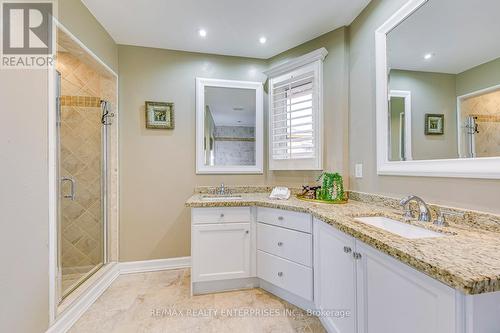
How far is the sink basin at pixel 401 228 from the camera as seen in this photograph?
1.19 m

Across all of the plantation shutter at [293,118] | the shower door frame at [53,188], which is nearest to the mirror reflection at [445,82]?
the plantation shutter at [293,118]

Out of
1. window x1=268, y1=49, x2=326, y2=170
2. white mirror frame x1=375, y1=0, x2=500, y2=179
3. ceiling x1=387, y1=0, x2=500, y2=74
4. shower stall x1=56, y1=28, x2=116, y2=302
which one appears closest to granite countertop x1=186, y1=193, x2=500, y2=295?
white mirror frame x1=375, y1=0, x2=500, y2=179

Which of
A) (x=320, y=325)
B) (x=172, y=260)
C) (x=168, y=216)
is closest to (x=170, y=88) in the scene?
(x=168, y=216)

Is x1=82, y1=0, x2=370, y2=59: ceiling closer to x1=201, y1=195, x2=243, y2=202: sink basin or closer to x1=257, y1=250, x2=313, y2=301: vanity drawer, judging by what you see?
x1=201, y1=195, x2=243, y2=202: sink basin

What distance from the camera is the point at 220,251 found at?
6.81 feet

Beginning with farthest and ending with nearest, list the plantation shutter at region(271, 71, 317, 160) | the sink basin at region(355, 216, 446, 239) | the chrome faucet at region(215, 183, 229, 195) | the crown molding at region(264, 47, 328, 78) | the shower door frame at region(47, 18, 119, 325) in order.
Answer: the chrome faucet at region(215, 183, 229, 195), the plantation shutter at region(271, 71, 317, 160), the crown molding at region(264, 47, 328, 78), the shower door frame at region(47, 18, 119, 325), the sink basin at region(355, 216, 446, 239)

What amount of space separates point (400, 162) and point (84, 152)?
118 inches

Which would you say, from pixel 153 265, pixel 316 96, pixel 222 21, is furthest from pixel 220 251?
pixel 222 21

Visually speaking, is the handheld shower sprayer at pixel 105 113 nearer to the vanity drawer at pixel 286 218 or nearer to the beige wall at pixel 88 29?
the beige wall at pixel 88 29

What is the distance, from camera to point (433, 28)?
1.36 metres

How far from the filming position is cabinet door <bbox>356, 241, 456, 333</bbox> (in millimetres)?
750

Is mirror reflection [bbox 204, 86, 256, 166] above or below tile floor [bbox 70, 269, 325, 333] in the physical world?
above

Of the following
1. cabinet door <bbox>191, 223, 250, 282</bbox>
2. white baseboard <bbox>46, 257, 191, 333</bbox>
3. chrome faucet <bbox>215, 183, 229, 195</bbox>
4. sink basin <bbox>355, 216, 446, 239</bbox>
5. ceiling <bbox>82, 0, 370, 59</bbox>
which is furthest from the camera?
chrome faucet <bbox>215, 183, 229, 195</bbox>

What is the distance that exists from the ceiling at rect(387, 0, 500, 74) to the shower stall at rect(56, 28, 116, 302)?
107 inches
